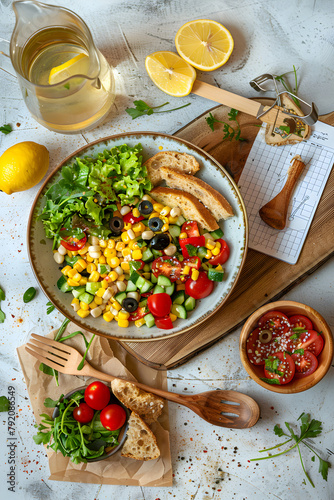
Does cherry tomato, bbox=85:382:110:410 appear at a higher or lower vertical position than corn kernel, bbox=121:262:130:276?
lower

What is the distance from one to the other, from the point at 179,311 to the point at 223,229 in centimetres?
68

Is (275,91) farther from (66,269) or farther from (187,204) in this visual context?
(66,269)

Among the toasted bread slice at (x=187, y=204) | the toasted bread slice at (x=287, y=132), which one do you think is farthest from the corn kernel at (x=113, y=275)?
the toasted bread slice at (x=287, y=132)

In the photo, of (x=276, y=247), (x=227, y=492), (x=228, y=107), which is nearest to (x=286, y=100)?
(x=228, y=107)

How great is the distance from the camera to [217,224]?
9.67 ft

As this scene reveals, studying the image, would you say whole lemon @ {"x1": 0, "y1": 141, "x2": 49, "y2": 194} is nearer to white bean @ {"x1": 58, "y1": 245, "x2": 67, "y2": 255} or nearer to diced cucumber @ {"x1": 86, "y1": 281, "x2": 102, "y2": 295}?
white bean @ {"x1": 58, "y1": 245, "x2": 67, "y2": 255}

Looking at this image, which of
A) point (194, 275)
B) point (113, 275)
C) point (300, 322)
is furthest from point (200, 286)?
point (300, 322)

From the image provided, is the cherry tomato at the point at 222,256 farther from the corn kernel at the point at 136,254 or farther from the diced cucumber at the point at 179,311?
the corn kernel at the point at 136,254

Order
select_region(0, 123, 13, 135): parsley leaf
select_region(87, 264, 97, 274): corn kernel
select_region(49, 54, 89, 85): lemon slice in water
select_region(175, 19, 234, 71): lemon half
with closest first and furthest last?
select_region(49, 54, 89, 85): lemon slice in water
select_region(87, 264, 97, 274): corn kernel
select_region(175, 19, 234, 71): lemon half
select_region(0, 123, 13, 135): parsley leaf

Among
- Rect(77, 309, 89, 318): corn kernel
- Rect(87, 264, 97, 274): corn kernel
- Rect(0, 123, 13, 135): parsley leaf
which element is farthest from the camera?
Rect(0, 123, 13, 135): parsley leaf

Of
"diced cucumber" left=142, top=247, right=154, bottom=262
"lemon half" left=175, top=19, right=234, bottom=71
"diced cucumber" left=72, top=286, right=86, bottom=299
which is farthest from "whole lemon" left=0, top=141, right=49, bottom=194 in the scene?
"lemon half" left=175, top=19, right=234, bottom=71

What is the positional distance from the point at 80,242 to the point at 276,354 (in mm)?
1620

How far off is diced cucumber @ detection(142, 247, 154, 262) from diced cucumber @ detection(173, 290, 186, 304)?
322 millimetres

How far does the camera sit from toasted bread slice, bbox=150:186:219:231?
286 centimetres
